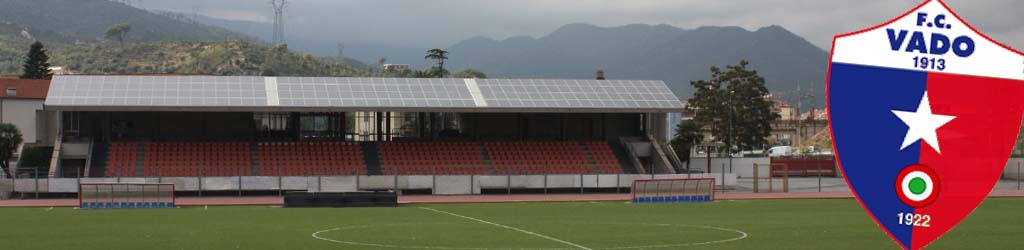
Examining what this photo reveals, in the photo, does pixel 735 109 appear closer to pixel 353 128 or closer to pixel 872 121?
pixel 353 128

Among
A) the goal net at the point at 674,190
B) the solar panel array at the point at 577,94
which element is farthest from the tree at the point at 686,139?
the goal net at the point at 674,190

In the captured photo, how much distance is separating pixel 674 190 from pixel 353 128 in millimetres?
22414

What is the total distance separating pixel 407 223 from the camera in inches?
1072

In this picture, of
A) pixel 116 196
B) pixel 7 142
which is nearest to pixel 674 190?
pixel 116 196

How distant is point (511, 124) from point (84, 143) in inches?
819

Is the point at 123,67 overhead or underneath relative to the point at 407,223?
overhead

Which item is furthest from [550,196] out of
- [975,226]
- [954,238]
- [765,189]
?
[954,238]

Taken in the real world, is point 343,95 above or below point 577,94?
below

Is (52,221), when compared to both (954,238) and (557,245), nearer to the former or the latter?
(557,245)

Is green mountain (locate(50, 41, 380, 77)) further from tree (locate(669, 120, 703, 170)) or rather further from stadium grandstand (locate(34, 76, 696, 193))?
tree (locate(669, 120, 703, 170))

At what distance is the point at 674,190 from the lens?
4056 cm

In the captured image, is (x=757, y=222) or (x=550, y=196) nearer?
(x=757, y=222)

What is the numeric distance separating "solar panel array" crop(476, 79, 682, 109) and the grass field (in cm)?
1798

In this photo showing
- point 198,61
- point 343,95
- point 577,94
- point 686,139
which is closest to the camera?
point 343,95
